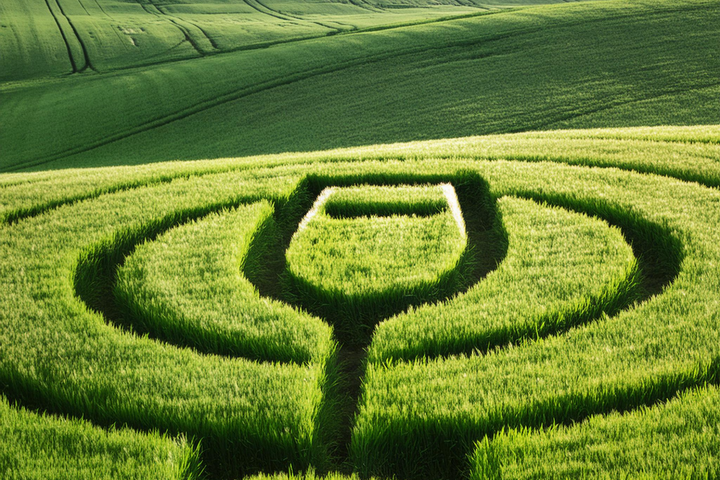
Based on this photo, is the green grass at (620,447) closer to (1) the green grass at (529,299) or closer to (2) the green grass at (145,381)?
(1) the green grass at (529,299)

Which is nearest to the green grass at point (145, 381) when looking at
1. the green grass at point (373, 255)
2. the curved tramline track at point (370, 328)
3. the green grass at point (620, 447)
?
the curved tramline track at point (370, 328)

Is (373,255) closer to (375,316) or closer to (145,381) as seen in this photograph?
(375,316)

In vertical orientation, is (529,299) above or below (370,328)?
above

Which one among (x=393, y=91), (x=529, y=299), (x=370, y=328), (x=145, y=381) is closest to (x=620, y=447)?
(x=529, y=299)

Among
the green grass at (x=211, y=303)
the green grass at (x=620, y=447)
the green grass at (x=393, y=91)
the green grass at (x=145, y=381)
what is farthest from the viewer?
the green grass at (x=393, y=91)

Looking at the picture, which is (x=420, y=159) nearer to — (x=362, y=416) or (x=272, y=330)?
(x=272, y=330)

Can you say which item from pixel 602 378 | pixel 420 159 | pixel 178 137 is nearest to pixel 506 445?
pixel 602 378
